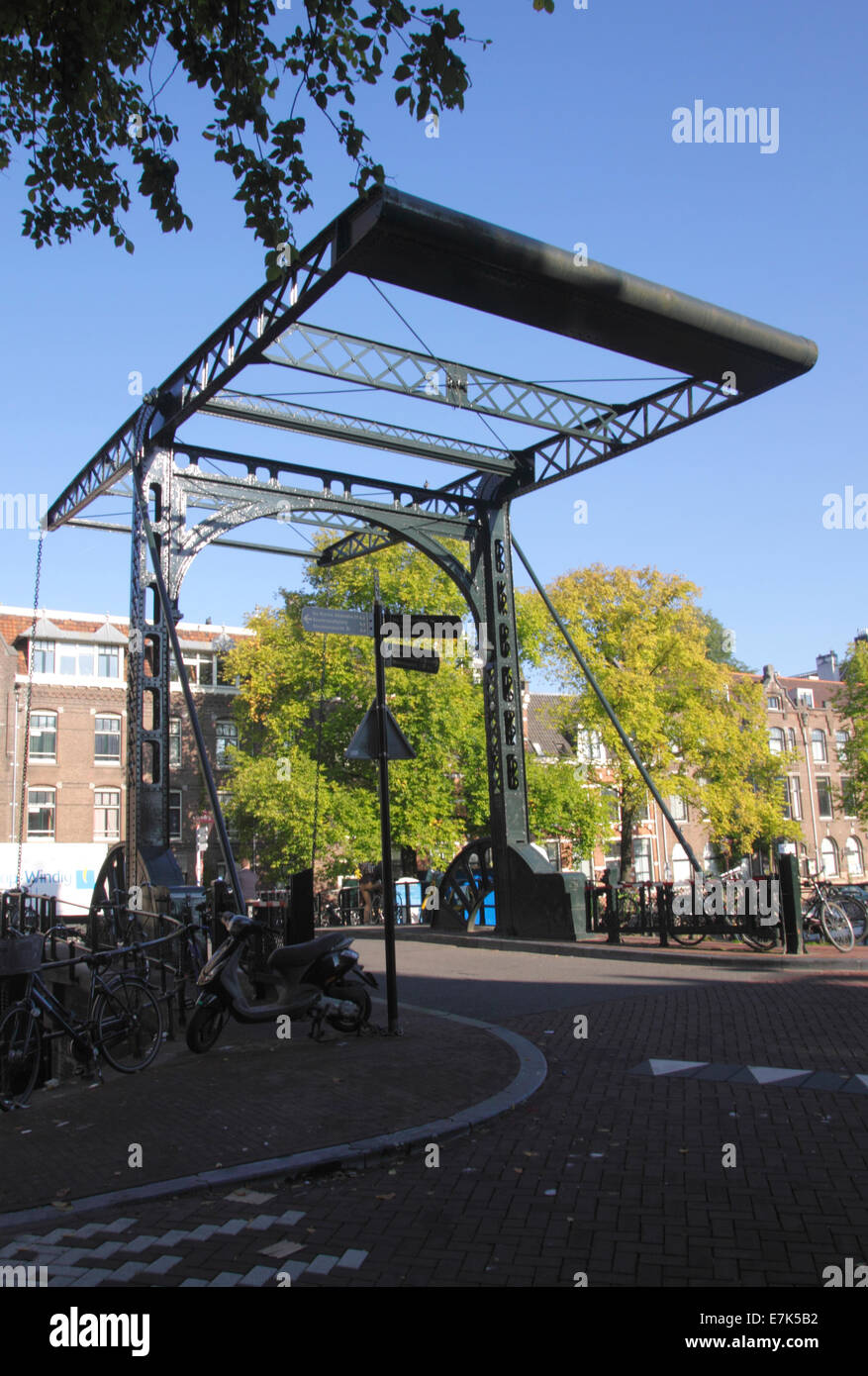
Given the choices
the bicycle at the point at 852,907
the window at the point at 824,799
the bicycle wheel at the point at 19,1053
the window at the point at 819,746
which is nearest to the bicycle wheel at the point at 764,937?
the bicycle at the point at 852,907

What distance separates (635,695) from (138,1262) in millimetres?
28035

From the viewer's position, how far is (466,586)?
15391 mm

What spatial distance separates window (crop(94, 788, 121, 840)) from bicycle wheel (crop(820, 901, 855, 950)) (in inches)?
1096

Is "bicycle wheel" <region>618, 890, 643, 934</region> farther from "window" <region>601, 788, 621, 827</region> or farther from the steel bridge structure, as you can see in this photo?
"window" <region>601, 788, 621, 827</region>

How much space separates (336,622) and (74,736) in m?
29.6

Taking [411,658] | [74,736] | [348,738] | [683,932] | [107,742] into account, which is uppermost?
[74,736]

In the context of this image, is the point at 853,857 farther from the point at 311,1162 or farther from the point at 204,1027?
the point at 311,1162

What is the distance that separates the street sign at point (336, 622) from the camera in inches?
338

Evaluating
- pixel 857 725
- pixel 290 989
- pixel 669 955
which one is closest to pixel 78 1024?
pixel 290 989

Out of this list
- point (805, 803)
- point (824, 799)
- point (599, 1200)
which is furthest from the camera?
point (824, 799)

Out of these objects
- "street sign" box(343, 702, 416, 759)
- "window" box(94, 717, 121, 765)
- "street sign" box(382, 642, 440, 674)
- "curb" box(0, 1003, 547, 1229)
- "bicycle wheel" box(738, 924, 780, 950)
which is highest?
"window" box(94, 717, 121, 765)

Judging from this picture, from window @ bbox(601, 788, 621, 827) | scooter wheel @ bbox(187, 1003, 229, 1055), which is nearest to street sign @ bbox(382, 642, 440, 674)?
scooter wheel @ bbox(187, 1003, 229, 1055)

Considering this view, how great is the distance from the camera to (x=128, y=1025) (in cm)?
744

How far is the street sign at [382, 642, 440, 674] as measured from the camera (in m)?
9.12
